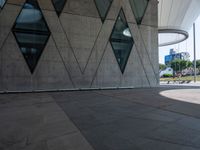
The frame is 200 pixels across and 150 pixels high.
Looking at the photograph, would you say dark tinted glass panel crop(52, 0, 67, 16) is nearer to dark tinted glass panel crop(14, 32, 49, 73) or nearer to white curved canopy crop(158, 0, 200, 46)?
dark tinted glass panel crop(14, 32, 49, 73)

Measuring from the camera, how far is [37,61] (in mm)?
11953

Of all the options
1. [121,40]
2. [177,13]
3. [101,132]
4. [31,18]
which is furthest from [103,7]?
[177,13]

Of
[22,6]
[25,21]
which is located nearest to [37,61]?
[25,21]

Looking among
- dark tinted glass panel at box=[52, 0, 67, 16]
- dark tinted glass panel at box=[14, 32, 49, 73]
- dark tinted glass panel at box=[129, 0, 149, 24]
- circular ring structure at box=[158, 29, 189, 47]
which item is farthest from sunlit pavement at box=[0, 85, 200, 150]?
circular ring structure at box=[158, 29, 189, 47]

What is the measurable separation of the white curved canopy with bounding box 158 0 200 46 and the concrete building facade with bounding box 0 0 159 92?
9.08 m

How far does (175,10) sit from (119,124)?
24.9 m

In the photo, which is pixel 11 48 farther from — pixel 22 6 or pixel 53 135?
pixel 53 135

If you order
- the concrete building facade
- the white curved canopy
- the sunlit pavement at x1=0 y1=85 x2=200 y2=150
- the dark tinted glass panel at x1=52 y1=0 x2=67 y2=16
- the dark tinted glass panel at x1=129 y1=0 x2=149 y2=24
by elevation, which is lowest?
the sunlit pavement at x1=0 y1=85 x2=200 y2=150

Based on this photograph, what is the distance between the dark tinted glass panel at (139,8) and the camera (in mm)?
15637

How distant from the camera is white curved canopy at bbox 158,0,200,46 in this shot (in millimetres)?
22766

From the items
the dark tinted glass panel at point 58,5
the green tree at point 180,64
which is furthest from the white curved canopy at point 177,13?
the green tree at point 180,64

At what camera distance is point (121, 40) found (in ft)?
48.8

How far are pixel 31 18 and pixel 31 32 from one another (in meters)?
1.05

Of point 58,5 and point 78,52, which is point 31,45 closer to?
point 78,52
